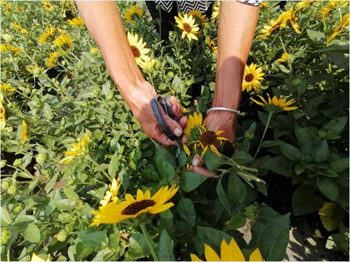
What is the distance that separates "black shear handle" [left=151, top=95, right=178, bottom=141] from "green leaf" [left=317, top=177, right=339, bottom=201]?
14.3 inches

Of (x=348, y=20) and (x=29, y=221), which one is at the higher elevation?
(x=348, y=20)

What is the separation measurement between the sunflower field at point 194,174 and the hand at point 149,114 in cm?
3

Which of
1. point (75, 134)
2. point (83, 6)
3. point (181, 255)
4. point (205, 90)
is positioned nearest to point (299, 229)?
point (181, 255)

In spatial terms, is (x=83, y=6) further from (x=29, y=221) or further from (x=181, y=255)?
(x=181, y=255)

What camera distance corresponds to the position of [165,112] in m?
0.78

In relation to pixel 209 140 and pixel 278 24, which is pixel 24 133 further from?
pixel 278 24

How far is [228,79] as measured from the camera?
29.8 inches

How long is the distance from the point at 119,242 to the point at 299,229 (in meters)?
0.64

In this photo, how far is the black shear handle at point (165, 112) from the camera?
737 mm

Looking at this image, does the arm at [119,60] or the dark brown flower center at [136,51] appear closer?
the arm at [119,60]

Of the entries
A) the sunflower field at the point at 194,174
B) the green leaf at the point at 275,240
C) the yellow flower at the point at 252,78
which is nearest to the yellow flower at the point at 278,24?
the sunflower field at the point at 194,174

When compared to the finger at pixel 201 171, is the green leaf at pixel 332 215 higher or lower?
lower

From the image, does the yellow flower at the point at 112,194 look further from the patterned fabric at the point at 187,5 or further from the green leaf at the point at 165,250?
the patterned fabric at the point at 187,5

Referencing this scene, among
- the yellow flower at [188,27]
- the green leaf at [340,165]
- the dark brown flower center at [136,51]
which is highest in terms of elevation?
the yellow flower at [188,27]
